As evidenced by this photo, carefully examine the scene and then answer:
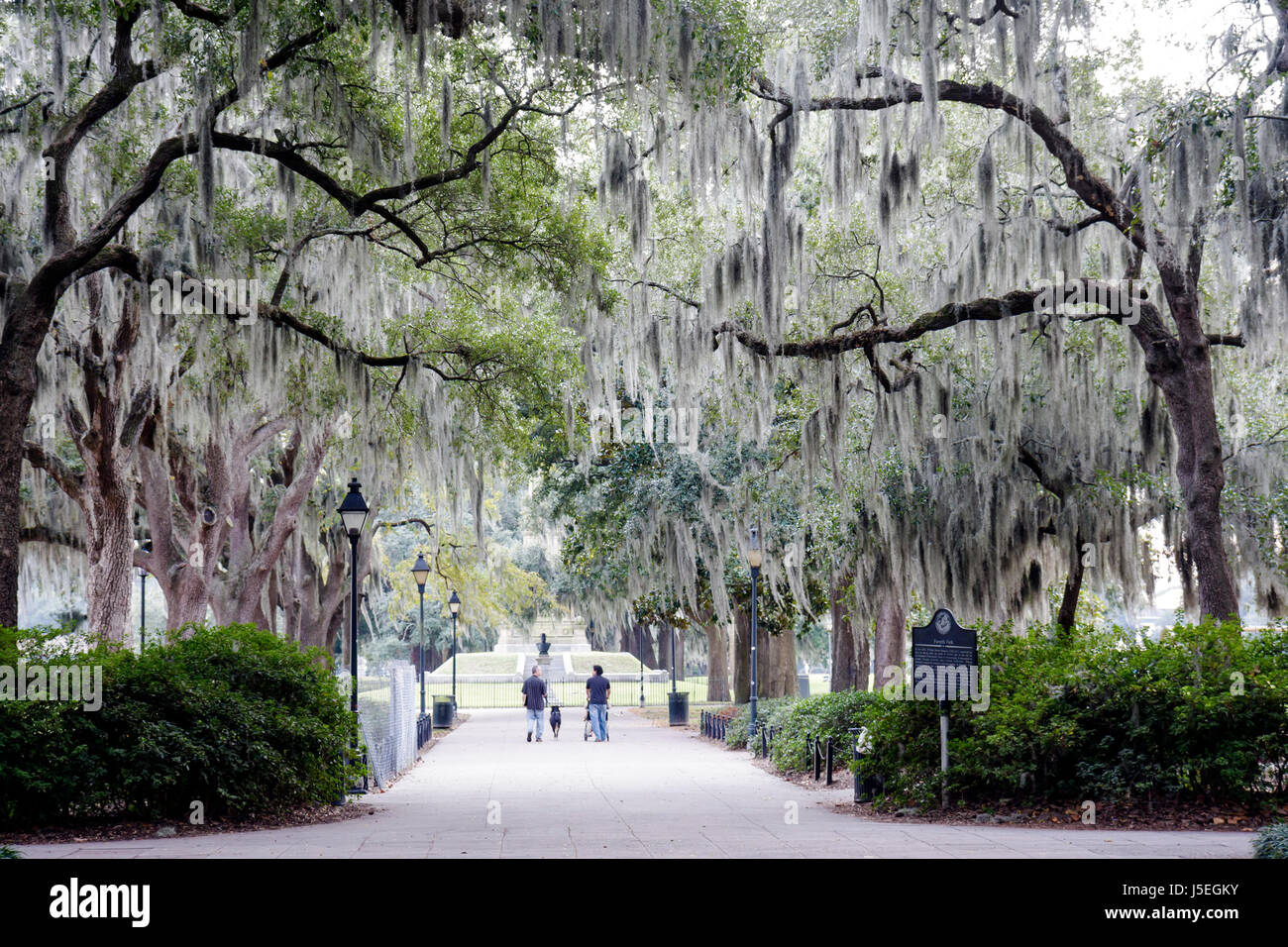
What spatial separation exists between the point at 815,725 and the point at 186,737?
8848mm

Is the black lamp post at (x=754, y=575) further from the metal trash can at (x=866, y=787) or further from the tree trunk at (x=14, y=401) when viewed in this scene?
the tree trunk at (x=14, y=401)

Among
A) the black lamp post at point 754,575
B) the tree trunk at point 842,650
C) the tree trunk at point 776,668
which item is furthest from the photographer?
the tree trunk at point 776,668

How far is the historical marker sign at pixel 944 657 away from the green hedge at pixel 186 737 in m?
5.56

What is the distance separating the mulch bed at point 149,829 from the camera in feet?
28.5

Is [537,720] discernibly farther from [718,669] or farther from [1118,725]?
[718,669]

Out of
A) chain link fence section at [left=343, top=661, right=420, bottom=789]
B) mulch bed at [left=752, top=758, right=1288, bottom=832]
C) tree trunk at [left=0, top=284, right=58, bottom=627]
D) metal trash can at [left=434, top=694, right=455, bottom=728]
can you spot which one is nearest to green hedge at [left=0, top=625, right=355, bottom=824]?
tree trunk at [left=0, top=284, right=58, bottom=627]

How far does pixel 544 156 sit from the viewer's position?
14383 mm

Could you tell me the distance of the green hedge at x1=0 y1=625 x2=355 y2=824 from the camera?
8969 millimetres

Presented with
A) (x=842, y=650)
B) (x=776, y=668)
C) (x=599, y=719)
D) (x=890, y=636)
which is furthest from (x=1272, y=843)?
(x=776, y=668)

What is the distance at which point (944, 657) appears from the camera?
36.1 ft

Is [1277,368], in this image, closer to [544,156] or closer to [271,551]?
[544,156]

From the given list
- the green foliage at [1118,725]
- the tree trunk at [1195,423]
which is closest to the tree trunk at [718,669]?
the tree trunk at [1195,423]

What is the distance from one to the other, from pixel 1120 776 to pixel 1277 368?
437 inches

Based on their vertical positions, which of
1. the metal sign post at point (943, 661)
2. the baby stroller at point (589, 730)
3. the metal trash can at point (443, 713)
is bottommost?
the metal trash can at point (443, 713)
